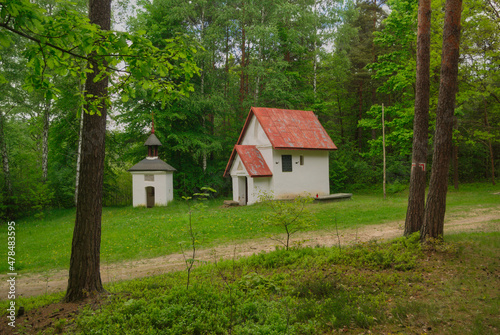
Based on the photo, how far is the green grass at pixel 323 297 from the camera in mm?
4090

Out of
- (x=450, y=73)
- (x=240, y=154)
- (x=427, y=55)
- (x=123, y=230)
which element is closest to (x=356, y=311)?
(x=450, y=73)

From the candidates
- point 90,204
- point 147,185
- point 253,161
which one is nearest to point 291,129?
point 253,161

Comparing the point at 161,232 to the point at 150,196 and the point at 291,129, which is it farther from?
the point at 291,129

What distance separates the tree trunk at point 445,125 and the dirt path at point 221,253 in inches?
81.3

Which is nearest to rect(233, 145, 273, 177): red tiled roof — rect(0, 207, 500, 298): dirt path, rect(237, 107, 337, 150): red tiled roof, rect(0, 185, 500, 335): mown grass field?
rect(237, 107, 337, 150): red tiled roof

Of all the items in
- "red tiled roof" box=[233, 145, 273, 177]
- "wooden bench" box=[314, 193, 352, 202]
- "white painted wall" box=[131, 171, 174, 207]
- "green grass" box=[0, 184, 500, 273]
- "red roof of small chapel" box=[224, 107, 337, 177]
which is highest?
"red roof of small chapel" box=[224, 107, 337, 177]

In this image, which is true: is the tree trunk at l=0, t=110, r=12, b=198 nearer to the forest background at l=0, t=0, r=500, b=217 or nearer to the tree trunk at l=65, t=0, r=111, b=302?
the forest background at l=0, t=0, r=500, b=217

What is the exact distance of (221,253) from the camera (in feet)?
29.7

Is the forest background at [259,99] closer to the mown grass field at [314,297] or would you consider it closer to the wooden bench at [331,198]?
the wooden bench at [331,198]

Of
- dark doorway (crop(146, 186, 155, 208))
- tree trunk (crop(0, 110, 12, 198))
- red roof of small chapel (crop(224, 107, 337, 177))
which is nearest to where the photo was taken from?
tree trunk (crop(0, 110, 12, 198))

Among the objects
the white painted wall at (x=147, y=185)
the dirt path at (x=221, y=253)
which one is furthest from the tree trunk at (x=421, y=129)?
the white painted wall at (x=147, y=185)

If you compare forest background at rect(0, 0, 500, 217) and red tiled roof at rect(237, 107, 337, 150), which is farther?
red tiled roof at rect(237, 107, 337, 150)

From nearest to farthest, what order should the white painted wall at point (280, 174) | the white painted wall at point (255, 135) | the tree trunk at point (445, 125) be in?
the tree trunk at point (445, 125) → the white painted wall at point (280, 174) → the white painted wall at point (255, 135)

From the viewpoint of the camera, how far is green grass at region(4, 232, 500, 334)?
13.4 feet
